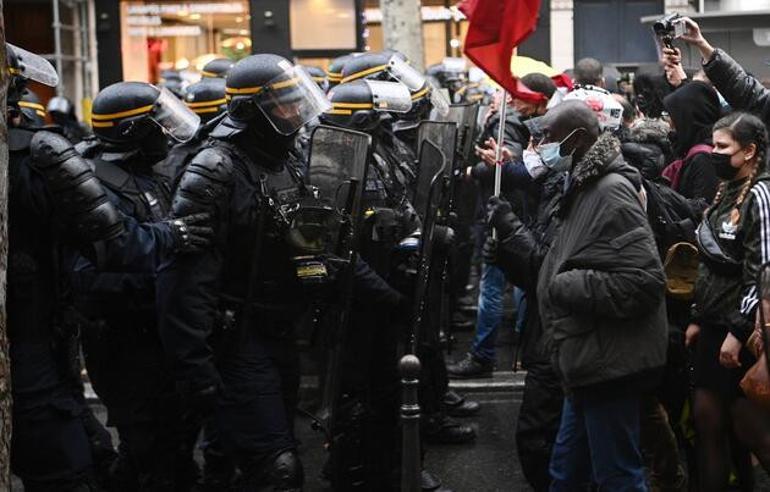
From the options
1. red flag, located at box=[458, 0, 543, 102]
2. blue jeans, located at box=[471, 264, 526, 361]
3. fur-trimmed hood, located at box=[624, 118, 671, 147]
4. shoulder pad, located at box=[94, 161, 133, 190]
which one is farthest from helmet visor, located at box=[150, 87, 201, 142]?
blue jeans, located at box=[471, 264, 526, 361]

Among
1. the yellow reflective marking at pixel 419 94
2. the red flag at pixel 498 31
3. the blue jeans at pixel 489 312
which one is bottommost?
the blue jeans at pixel 489 312

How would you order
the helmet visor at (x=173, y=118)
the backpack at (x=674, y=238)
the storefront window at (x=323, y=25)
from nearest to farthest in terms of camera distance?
the backpack at (x=674, y=238)
the helmet visor at (x=173, y=118)
the storefront window at (x=323, y=25)

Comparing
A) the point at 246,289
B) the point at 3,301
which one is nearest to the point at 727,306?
the point at 246,289

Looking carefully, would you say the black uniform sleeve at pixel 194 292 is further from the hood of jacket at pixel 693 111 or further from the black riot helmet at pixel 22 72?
the hood of jacket at pixel 693 111

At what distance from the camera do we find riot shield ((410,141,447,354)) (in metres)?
5.60

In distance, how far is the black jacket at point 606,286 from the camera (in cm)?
449

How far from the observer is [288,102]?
5.21m

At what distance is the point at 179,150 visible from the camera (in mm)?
6895

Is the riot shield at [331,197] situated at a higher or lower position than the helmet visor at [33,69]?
lower

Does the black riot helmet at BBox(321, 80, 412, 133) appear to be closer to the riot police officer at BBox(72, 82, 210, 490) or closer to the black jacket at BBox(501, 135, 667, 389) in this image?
the riot police officer at BBox(72, 82, 210, 490)

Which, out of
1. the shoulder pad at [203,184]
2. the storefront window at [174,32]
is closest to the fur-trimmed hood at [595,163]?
the shoulder pad at [203,184]

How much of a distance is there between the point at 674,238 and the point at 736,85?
868 mm

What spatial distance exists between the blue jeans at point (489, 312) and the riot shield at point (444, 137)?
1927 millimetres

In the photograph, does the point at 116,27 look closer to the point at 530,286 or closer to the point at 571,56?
the point at 571,56
